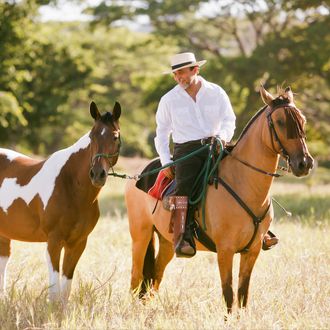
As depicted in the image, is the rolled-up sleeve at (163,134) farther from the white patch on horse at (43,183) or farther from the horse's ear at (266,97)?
the horse's ear at (266,97)

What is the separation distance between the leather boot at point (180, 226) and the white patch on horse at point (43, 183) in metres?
1.10

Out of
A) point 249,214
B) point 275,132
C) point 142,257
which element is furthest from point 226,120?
point 142,257

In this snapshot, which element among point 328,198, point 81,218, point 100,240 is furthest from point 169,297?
point 328,198

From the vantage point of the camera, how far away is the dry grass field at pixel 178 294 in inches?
225

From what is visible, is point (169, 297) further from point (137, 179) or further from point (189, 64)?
point (189, 64)

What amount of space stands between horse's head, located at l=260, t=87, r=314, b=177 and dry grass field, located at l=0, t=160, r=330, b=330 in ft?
4.25

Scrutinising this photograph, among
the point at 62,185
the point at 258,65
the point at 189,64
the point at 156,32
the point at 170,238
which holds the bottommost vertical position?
the point at 170,238

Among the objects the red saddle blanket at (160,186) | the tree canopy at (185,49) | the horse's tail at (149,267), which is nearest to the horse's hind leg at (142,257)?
the horse's tail at (149,267)

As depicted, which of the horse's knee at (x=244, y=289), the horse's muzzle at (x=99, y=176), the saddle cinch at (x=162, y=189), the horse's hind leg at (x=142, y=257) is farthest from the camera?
the horse's hind leg at (x=142, y=257)

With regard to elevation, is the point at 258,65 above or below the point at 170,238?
above

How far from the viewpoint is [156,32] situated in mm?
27109

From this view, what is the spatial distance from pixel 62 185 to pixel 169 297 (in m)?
1.53

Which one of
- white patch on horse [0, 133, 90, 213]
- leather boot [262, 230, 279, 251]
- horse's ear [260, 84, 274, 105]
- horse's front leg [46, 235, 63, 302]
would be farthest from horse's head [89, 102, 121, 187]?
leather boot [262, 230, 279, 251]

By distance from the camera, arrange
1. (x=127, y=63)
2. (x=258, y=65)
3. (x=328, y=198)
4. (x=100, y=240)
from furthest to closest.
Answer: (x=127, y=63), (x=258, y=65), (x=328, y=198), (x=100, y=240)
